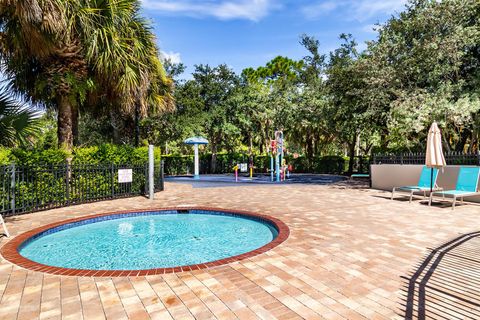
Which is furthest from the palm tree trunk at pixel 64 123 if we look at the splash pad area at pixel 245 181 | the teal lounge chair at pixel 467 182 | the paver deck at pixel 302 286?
the teal lounge chair at pixel 467 182

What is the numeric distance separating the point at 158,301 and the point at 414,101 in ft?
44.2

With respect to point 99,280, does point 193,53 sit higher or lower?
higher

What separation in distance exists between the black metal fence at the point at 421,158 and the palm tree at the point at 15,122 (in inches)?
536

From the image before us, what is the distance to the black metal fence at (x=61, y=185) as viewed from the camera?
→ 8.68 meters

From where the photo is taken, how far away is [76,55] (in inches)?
409

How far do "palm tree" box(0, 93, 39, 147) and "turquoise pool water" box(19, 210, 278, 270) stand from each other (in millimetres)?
2683

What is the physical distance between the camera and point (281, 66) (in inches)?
2039

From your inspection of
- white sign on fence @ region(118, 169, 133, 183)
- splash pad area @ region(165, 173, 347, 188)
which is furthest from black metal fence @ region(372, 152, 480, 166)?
white sign on fence @ region(118, 169, 133, 183)

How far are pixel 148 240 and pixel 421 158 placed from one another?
11.3 metres

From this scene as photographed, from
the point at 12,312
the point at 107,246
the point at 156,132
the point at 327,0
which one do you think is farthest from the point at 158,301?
the point at 156,132

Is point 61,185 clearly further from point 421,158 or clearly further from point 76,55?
point 421,158

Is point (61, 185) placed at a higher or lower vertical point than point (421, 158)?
lower

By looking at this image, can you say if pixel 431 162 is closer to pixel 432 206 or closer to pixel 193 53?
pixel 432 206

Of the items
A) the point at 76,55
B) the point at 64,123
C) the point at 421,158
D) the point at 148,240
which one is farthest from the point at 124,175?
the point at 421,158
